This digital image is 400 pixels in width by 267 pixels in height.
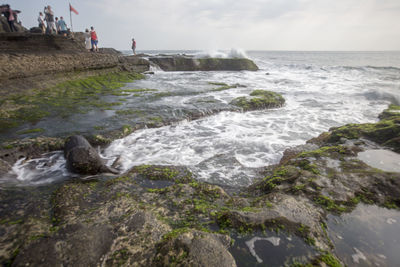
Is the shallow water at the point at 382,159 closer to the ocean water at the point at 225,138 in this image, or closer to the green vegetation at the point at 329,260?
the ocean water at the point at 225,138

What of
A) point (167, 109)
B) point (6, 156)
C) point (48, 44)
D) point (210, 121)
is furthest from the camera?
point (48, 44)

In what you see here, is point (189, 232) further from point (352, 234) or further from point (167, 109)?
point (167, 109)

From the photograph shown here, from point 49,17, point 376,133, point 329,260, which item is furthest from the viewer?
point 49,17

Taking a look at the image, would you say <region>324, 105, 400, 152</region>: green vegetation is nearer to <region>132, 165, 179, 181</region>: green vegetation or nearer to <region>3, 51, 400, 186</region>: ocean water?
<region>3, 51, 400, 186</region>: ocean water

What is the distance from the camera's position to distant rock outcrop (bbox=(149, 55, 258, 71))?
2694cm

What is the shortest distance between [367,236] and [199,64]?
2838cm

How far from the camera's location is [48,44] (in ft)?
41.3

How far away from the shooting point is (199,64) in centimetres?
2844

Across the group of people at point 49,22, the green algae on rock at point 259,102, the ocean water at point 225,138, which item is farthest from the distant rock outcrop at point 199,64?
the green algae on rock at point 259,102

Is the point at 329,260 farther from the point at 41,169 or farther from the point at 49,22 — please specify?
the point at 49,22

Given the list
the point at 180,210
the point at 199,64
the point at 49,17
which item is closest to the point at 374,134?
the point at 180,210

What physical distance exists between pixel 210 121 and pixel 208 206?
19.7 ft

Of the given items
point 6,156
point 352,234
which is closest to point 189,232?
point 352,234

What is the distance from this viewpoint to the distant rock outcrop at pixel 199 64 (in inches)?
1061
